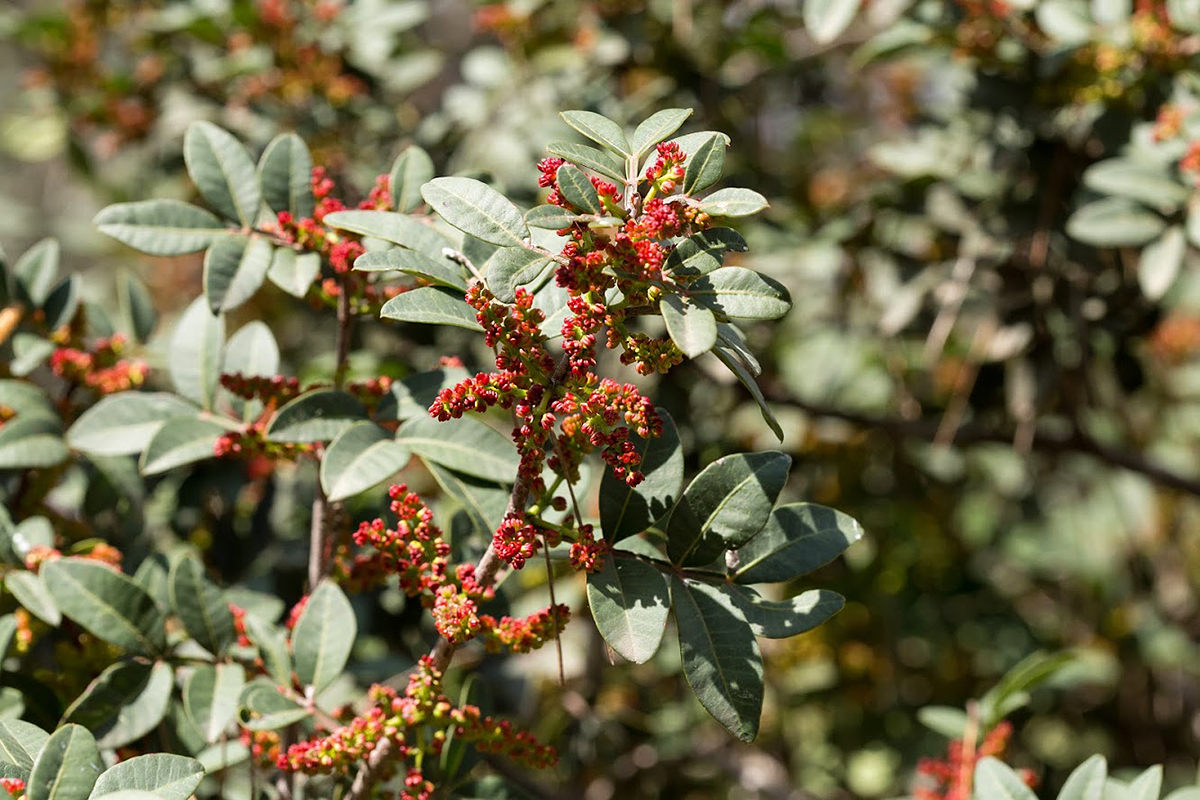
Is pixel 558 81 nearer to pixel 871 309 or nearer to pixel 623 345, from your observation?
pixel 871 309

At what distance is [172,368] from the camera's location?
130 centimetres

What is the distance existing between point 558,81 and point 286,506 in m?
1.02

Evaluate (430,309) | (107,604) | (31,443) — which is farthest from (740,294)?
(31,443)

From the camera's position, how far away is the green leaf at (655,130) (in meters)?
0.91

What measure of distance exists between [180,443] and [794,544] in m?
0.66

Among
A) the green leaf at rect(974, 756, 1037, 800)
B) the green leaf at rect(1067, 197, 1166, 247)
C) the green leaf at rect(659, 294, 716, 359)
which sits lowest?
the green leaf at rect(974, 756, 1037, 800)

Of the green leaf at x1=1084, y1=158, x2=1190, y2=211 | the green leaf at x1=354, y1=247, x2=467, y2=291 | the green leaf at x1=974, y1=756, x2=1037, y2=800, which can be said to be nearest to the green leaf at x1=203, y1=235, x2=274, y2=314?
the green leaf at x1=354, y1=247, x2=467, y2=291

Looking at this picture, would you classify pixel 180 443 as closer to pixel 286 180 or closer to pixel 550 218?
pixel 286 180

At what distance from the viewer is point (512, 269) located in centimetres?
88

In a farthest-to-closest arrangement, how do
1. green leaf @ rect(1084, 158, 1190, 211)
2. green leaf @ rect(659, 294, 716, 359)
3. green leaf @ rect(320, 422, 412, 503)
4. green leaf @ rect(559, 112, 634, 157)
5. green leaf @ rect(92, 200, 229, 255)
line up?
green leaf @ rect(1084, 158, 1190, 211) → green leaf @ rect(92, 200, 229, 255) → green leaf @ rect(320, 422, 412, 503) → green leaf @ rect(559, 112, 634, 157) → green leaf @ rect(659, 294, 716, 359)

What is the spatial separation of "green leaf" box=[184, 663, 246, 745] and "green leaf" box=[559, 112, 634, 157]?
0.65m

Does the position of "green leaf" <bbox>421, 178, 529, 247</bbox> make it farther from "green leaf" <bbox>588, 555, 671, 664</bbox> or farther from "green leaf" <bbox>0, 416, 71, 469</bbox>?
"green leaf" <bbox>0, 416, 71, 469</bbox>

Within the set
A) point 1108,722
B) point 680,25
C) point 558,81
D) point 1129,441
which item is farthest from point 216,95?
point 1108,722

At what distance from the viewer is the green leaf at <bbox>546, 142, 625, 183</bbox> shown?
89cm
